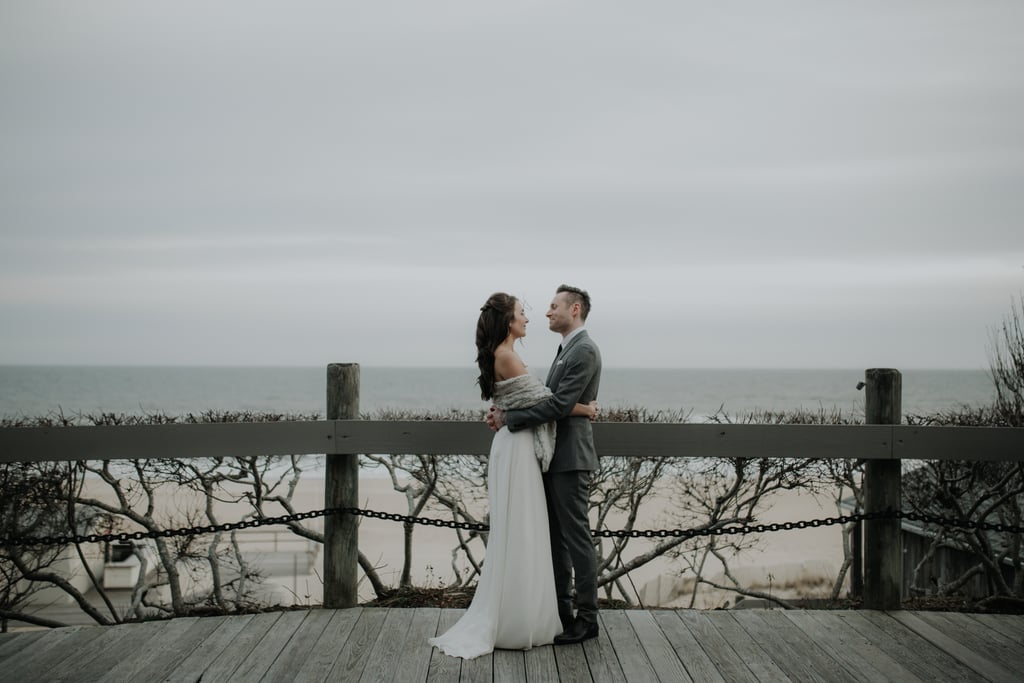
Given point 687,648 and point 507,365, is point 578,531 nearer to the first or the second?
point 687,648

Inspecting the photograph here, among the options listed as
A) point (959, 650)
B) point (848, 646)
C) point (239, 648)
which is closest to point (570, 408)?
point (848, 646)

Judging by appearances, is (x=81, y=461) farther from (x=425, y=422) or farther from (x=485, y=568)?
(x=485, y=568)

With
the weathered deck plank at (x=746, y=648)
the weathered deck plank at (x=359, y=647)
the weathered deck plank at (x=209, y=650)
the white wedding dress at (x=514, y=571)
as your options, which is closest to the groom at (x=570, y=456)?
the white wedding dress at (x=514, y=571)

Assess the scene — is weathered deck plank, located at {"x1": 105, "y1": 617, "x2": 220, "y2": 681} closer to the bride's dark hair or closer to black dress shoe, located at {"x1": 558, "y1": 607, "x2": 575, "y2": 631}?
black dress shoe, located at {"x1": 558, "y1": 607, "x2": 575, "y2": 631}

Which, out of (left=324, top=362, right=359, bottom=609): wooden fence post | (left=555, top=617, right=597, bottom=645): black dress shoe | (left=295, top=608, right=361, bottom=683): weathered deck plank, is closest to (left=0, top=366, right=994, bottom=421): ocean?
(left=324, top=362, right=359, bottom=609): wooden fence post

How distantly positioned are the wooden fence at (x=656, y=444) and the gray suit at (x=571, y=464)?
49 centimetres

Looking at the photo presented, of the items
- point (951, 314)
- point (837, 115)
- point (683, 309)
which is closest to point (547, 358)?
point (683, 309)

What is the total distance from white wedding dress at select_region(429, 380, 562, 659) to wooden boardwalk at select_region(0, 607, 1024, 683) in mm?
100

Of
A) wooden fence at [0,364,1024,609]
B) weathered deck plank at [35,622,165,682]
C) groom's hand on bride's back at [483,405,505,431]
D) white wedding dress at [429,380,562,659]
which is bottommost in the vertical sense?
weathered deck plank at [35,622,165,682]

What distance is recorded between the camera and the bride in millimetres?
4016

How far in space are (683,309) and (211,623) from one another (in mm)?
62401

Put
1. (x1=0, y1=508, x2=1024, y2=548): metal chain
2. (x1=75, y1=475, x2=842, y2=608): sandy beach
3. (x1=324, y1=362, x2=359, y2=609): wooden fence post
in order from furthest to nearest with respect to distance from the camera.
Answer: (x1=75, y1=475, x2=842, y2=608): sandy beach → (x1=324, y1=362, x2=359, y2=609): wooden fence post → (x1=0, y1=508, x2=1024, y2=548): metal chain

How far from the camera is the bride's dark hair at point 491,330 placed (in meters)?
4.15

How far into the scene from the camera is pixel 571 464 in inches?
163
